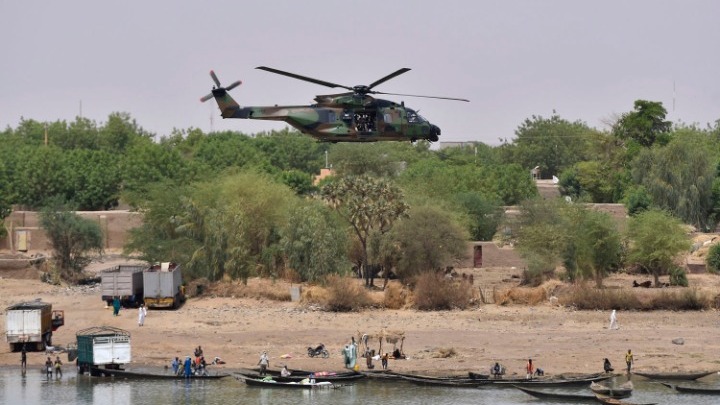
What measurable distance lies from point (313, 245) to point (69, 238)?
15753 mm

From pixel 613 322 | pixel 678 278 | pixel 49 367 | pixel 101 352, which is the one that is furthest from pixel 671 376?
pixel 49 367

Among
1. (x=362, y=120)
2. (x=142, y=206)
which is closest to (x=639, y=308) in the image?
(x=362, y=120)

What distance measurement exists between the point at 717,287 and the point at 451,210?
17.2m

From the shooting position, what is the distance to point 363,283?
71125 millimetres

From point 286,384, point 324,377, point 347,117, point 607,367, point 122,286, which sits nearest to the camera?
point 286,384

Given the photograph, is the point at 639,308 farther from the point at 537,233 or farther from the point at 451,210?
the point at 451,210

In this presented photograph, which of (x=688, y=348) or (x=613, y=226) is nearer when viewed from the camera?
(x=688, y=348)

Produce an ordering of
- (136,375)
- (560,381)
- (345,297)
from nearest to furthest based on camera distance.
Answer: (560,381) → (136,375) → (345,297)

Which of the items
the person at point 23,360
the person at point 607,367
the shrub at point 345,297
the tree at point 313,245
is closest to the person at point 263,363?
the person at point 23,360

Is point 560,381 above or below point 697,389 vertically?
above

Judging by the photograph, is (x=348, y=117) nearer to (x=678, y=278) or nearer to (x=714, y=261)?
(x=678, y=278)

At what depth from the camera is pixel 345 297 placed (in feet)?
212

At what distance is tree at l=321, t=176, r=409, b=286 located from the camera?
69562mm

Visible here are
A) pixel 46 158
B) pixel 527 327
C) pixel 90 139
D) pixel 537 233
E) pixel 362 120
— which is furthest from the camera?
pixel 90 139
